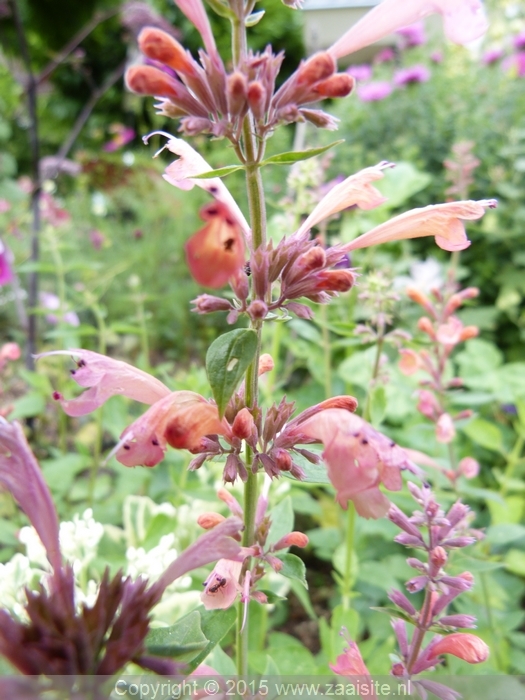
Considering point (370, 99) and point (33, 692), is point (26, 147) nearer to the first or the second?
point (370, 99)

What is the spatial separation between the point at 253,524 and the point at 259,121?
1.35 ft

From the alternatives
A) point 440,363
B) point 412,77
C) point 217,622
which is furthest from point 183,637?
point 412,77

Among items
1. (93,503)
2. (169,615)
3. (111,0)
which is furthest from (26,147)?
(169,615)

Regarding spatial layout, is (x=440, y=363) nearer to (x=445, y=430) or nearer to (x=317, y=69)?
(x=445, y=430)

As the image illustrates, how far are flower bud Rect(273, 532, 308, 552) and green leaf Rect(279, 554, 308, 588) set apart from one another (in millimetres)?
20

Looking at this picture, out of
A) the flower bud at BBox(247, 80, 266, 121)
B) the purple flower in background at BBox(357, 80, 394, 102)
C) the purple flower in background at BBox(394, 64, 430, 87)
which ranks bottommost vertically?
the flower bud at BBox(247, 80, 266, 121)

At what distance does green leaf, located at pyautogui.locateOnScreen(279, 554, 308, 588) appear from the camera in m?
0.54

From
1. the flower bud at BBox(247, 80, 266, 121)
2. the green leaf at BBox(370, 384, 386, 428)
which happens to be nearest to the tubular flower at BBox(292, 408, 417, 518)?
the flower bud at BBox(247, 80, 266, 121)

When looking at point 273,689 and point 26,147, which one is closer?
point 273,689

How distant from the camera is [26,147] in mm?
6191

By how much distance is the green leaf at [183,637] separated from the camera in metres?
0.39

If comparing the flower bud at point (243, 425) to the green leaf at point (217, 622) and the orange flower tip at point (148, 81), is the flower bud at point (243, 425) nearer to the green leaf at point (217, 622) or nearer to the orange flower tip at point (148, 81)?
the green leaf at point (217, 622)

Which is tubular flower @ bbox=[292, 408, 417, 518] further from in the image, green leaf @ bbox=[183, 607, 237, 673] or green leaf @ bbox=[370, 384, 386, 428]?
green leaf @ bbox=[370, 384, 386, 428]

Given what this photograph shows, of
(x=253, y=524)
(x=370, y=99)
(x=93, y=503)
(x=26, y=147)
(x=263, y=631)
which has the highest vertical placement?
(x=26, y=147)
